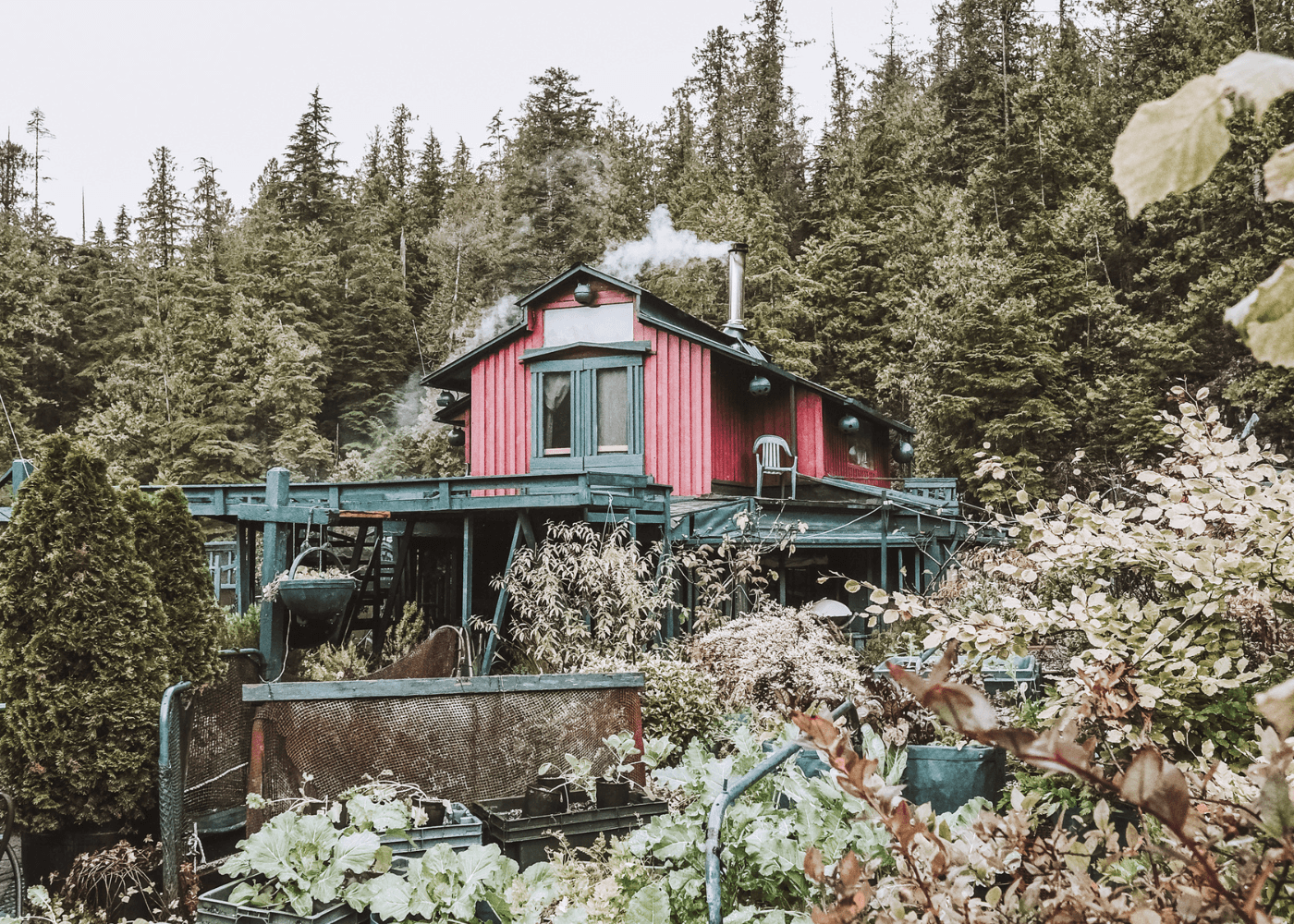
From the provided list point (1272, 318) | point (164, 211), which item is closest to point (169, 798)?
point (1272, 318)

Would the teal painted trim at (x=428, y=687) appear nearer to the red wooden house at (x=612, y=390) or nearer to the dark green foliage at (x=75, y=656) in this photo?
the dark green foliage at (x=75, y=656)

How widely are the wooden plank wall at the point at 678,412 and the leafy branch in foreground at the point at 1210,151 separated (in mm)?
13368

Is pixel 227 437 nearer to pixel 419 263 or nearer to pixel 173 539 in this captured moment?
pixel 419 263

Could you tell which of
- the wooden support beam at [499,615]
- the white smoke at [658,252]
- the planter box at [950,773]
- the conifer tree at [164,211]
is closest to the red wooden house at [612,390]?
the wooden support beam at [499,615]

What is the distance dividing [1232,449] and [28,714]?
227 inches

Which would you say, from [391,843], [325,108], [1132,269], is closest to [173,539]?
[391,843]

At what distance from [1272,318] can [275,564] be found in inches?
449

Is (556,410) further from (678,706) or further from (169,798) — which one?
(169,798)

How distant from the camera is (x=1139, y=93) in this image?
88.8 feet

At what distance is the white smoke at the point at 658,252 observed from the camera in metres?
28.9

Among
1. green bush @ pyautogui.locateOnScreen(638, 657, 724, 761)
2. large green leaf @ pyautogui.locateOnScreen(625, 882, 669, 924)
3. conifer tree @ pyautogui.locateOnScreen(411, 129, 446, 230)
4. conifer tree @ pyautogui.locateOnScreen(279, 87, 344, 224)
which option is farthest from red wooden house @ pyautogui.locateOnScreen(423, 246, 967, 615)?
conifer tree @ pyautogui.locateOnScreen(411, 129, 446, 230)

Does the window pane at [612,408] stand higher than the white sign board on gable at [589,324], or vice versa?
the white sign board on gable at [589,324]

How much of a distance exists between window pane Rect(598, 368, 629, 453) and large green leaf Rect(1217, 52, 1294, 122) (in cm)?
1376

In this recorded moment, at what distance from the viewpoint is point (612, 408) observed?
1458 cm
